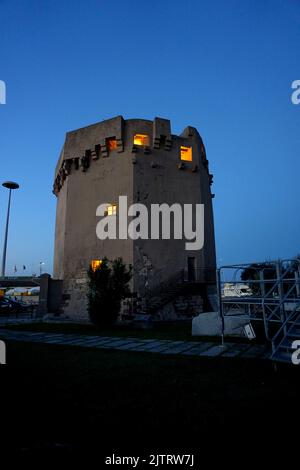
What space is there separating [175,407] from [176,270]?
15.0 metres

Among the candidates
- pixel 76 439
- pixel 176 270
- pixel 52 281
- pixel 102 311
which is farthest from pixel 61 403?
pixel 52 281

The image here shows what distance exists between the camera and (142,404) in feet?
9.91

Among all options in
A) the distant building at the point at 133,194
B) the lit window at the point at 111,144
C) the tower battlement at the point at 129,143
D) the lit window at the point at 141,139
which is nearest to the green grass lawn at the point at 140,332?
the distant building at the point at 133,194

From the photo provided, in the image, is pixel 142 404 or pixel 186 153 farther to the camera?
pixel 186 153

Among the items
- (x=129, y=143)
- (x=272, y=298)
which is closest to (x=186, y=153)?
(x=129, y=143)

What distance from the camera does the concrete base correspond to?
27.2ft

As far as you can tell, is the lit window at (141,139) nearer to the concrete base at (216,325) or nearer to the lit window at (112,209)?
the lit window at (112,209)

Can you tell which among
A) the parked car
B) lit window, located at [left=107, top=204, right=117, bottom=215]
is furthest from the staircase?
the parked car

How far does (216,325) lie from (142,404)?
606 cm

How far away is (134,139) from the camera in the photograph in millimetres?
18391

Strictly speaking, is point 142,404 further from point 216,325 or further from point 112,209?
point 112,209

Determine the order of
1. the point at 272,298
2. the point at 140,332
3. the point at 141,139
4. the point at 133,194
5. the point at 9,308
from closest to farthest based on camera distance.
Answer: the point at 272,298, the point at 140,332, the point at 133,194, the point at 141,139, the point at 9,308

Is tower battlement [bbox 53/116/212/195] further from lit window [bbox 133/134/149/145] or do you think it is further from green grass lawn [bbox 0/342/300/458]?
green grass lawn [bbox 0/342/300/458]

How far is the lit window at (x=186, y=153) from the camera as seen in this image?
64.7ft
